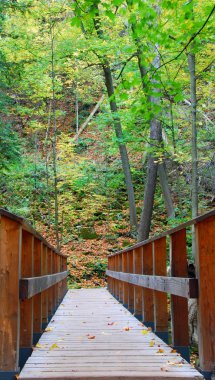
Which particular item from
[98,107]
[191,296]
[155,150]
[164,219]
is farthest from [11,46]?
[191,296]

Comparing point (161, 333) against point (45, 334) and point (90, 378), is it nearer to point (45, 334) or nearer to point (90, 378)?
point (45, 334)

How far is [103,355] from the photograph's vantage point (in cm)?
393

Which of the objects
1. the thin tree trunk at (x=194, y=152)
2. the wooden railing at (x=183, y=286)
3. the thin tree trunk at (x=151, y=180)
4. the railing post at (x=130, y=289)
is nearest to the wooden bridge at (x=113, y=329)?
the wooden railing at (x=183, y=286)

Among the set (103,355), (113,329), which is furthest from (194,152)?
(103,355)

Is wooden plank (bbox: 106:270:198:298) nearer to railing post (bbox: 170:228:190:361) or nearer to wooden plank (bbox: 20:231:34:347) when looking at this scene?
railing post (bbox: 170:228:190:361)

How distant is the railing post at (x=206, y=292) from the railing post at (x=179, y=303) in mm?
697

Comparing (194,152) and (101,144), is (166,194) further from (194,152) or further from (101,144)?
(101,144)

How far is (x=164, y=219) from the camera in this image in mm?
20625

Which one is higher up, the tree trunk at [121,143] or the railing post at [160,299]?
the tree trunk at [121,143]

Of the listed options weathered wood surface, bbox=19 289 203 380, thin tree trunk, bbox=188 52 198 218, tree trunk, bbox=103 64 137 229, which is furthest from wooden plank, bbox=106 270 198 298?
tree trunk, bbox=103 64 137 229

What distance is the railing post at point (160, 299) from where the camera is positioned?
4.65 meters

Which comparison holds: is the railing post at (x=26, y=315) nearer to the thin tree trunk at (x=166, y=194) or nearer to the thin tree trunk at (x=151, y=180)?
the thin tree trunk at (x=151, y=180)

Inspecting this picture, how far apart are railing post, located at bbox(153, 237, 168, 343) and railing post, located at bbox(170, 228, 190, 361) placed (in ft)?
2.59

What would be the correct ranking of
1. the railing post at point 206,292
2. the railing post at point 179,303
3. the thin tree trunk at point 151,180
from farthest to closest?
the thin tree trunk at point 151,180 < the railing post at point 179,303 < the railing post at point 206,292
